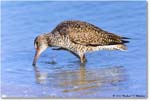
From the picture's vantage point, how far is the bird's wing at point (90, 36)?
838 cm

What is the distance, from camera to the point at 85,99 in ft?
25.1

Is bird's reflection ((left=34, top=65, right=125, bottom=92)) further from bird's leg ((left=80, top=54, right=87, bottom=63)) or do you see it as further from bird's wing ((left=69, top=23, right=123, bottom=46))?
bird's wing ((left=69, top=23, right=123, bottom=46))

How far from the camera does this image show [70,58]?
861 cm

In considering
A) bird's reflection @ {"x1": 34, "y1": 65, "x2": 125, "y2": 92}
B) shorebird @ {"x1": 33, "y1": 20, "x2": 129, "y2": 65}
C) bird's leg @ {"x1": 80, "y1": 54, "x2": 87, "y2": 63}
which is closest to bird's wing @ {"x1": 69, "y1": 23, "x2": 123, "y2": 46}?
shorebird @ {"x1": 33, "y1": 20, "x2": 129, "y2": 65}

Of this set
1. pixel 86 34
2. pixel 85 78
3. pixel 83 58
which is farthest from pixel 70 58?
pixel 85 78

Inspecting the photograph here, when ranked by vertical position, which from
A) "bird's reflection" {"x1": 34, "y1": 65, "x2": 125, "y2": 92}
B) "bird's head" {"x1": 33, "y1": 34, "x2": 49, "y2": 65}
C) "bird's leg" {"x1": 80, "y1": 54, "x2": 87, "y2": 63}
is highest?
"bird's head" {"x1": 33, "y1": 34, "x2": 49, "y2": 65}

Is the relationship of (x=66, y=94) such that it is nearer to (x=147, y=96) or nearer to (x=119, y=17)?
(x=147, y=96)

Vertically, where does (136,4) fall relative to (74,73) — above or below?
above

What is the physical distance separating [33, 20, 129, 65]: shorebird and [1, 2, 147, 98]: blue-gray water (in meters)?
0.08

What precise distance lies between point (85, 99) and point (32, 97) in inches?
18.9

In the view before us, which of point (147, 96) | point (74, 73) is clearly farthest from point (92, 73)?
point (147, 96)

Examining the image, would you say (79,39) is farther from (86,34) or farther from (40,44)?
(40,44)

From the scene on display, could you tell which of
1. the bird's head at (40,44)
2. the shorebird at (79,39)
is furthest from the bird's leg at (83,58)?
the bird's head at (40,44)

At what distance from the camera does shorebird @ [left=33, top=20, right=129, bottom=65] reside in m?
8.38
